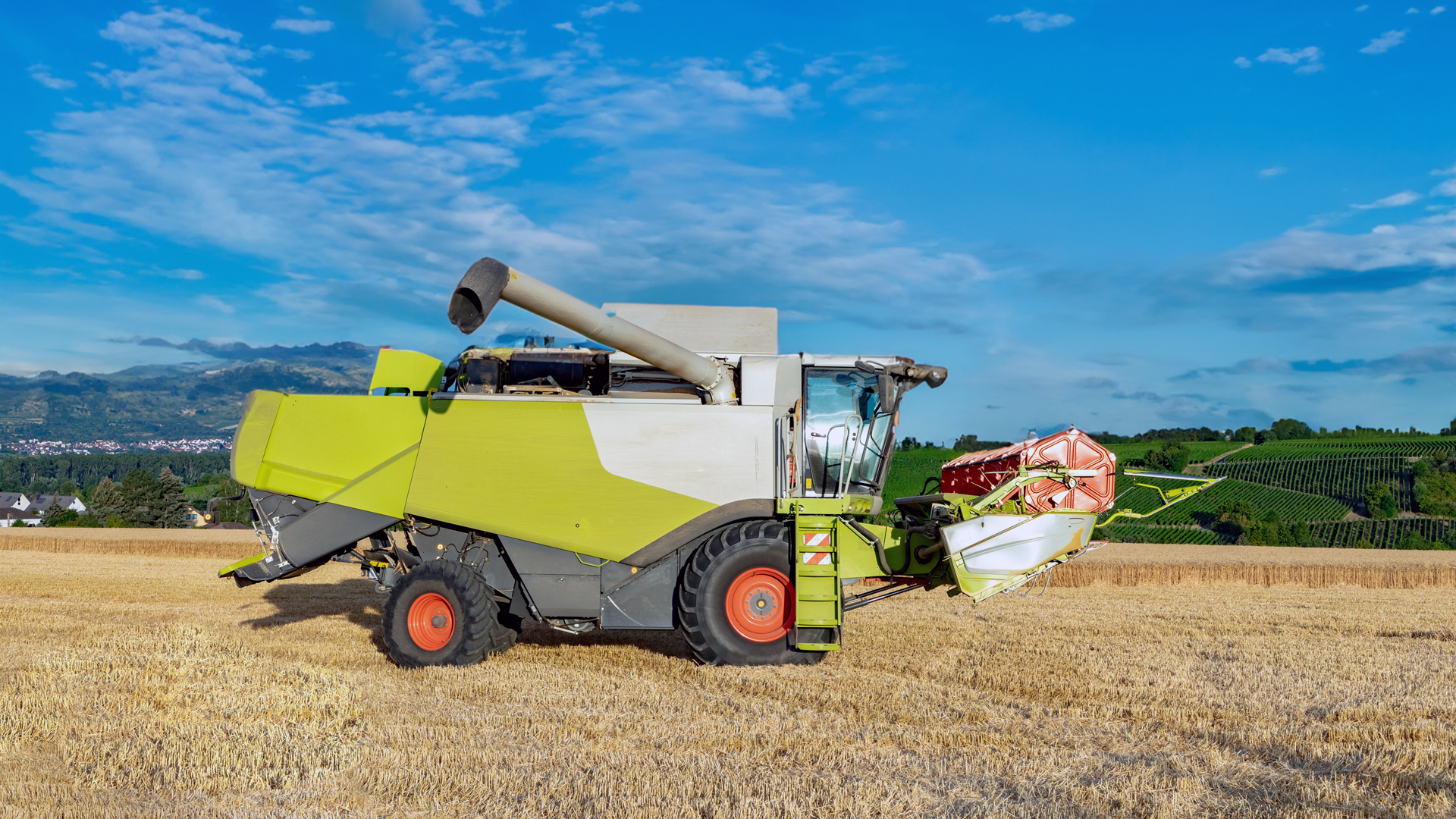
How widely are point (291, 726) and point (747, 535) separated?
3.88 m

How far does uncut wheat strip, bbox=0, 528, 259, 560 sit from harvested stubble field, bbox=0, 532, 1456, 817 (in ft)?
47.1

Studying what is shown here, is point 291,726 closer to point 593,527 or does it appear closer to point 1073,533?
point 593,527

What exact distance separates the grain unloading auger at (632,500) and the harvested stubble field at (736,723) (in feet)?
1.93

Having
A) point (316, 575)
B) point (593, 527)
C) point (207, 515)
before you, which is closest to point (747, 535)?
point (593, 527)

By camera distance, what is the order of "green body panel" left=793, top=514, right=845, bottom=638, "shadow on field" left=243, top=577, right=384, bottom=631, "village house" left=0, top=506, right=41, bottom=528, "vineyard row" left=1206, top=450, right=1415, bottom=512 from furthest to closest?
"village house" left=0, top=506, right=41, bottom=528, "vineyard row" left=1206, top=450, right=1415, bottom=512, "shadow on field" left=243, top=577, right=384, bottom=631, "green body panel" left=793, top=514, right=845, bottom=638

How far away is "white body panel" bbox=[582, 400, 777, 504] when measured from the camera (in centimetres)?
823

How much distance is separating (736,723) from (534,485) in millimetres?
3160

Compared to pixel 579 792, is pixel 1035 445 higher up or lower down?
higher up

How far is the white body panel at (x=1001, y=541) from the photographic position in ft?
27.5

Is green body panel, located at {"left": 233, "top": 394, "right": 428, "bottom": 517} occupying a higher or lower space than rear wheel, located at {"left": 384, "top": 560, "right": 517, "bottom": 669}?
higher

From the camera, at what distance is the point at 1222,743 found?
5723 mm

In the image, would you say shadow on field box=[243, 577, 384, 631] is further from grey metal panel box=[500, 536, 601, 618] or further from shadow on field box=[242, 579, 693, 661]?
grey metal panel box=[500, 536, 601, 618]

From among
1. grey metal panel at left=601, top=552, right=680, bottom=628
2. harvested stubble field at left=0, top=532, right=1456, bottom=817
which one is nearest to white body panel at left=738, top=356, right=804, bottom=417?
grey metal panel at left=601, top=552, right=680, bottom=628

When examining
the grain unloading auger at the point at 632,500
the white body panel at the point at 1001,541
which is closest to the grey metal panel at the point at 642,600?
the grain unloading auger at the point at 632,500
